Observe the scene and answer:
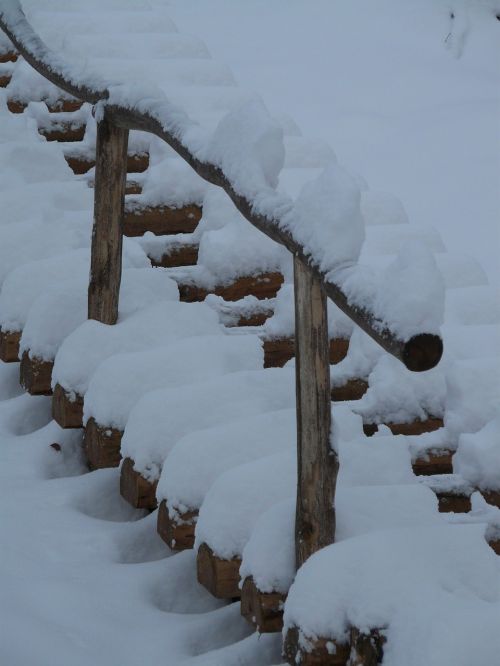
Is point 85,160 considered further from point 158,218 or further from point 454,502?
point 454,502

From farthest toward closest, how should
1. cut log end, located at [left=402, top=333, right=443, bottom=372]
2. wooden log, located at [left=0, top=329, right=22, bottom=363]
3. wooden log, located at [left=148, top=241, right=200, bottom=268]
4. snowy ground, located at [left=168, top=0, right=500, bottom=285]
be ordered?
snowy ground, located at [left=168, top=0, right=500, bottom=285], wooden log, located at [left=148, top=241, right=200, bottom=268], wooden log, located at [left=0, top=329, right=22, bottom=363], cut log end, located at [left=402, top=333, right=443, bottom=372]

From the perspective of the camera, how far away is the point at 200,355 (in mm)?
3676

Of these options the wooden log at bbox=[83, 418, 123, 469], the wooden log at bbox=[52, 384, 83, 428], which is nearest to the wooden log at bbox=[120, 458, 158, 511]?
the wooden log at bbox=[83, 418, 123, 469]

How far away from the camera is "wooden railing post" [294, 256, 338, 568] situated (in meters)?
2.72

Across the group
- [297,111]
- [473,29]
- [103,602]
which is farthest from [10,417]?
[473,29]

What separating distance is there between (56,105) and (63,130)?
19cm

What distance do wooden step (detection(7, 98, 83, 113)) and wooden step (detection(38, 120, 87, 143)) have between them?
0.52 feet

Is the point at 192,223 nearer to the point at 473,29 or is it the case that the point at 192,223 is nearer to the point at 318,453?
the point at 318,453

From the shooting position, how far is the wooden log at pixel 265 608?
2764mm

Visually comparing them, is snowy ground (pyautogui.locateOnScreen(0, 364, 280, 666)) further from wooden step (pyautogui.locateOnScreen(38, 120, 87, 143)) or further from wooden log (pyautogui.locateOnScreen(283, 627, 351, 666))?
wooden step (pyautogui.locateOnScreen(38, 120, 87, 143))

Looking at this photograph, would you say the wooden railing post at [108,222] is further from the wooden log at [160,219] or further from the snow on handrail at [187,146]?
the wooden log at [160,219]

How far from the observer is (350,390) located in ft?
13.8

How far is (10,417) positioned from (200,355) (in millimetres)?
733

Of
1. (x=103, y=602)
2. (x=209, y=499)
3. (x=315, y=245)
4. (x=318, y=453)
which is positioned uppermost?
(x=315, y=245)
